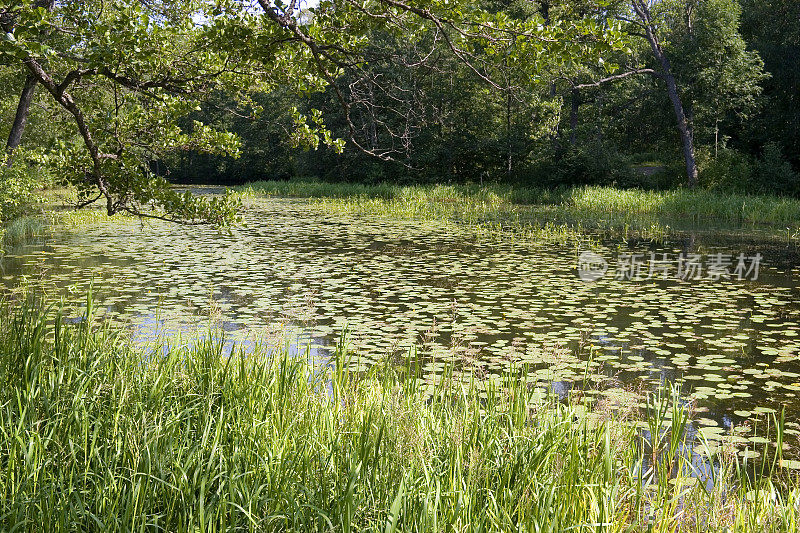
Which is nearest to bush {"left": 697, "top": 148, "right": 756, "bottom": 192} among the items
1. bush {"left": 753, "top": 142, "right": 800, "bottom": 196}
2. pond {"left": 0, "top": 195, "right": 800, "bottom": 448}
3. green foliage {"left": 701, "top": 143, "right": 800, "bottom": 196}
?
green foliage {"left": 701, "top": 143, "right": 800, "bottom": 196}

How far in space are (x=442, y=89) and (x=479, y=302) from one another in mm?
24314

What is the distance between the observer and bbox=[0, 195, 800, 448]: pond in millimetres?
5797

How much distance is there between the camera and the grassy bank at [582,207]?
17562mm

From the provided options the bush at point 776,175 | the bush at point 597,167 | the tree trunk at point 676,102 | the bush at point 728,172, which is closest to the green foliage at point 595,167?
the bush at point 597,167

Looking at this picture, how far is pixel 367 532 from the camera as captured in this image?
262cm

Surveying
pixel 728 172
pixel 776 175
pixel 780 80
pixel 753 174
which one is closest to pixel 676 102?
pixel 728 172

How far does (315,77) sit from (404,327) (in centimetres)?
277

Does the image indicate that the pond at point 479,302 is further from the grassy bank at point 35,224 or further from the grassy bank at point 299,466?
the grassy bank at point 299,466

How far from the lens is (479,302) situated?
8.44 meters

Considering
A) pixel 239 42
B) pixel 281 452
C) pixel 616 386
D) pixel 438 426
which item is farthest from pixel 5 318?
pixel 616 386

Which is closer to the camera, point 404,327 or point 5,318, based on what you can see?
point 5,318

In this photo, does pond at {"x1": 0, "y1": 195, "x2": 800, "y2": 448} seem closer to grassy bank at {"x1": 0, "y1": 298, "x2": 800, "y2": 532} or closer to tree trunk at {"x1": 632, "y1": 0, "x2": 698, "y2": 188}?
grassy bank at {"x1": 0, "y1": 298, "x2": 800, "y2": 532}

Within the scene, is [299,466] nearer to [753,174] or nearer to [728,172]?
[728,172]

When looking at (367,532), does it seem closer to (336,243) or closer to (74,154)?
(74,154)
